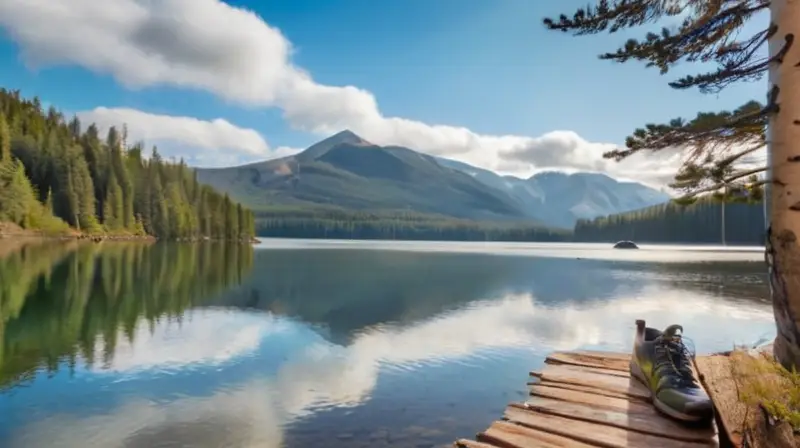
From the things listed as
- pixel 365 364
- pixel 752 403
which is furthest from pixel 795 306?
pixel 365 364

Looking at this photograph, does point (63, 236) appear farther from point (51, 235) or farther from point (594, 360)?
point (594, 360)

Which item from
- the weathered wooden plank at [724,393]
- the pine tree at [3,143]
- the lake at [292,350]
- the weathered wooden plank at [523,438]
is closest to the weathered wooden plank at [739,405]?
the weathered wooden plank at [724,393]

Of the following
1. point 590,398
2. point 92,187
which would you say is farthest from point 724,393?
point 92,187

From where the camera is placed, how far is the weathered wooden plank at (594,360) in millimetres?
9648

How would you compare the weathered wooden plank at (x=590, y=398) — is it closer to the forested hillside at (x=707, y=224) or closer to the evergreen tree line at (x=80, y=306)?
the evergreen tree line at (x=80, y=306)

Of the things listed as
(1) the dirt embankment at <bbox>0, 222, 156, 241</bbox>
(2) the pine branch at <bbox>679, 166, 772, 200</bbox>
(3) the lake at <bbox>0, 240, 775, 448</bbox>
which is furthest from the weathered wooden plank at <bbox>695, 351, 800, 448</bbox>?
(1) the dirt embankment at <bbox>0, 222, 156, 241</bbox>

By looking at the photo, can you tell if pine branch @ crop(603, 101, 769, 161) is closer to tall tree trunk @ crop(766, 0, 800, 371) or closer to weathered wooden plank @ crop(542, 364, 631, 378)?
tall tree trunk @ crop(766, 0, 800, 371)

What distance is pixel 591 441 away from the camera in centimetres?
574

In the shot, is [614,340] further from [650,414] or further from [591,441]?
[591,441]

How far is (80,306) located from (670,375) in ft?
82.4

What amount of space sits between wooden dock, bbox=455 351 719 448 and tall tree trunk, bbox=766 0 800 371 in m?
1.71

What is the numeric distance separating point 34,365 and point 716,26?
17.2 m

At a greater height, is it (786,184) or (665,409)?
(786,184)

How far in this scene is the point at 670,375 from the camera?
22.0ft
